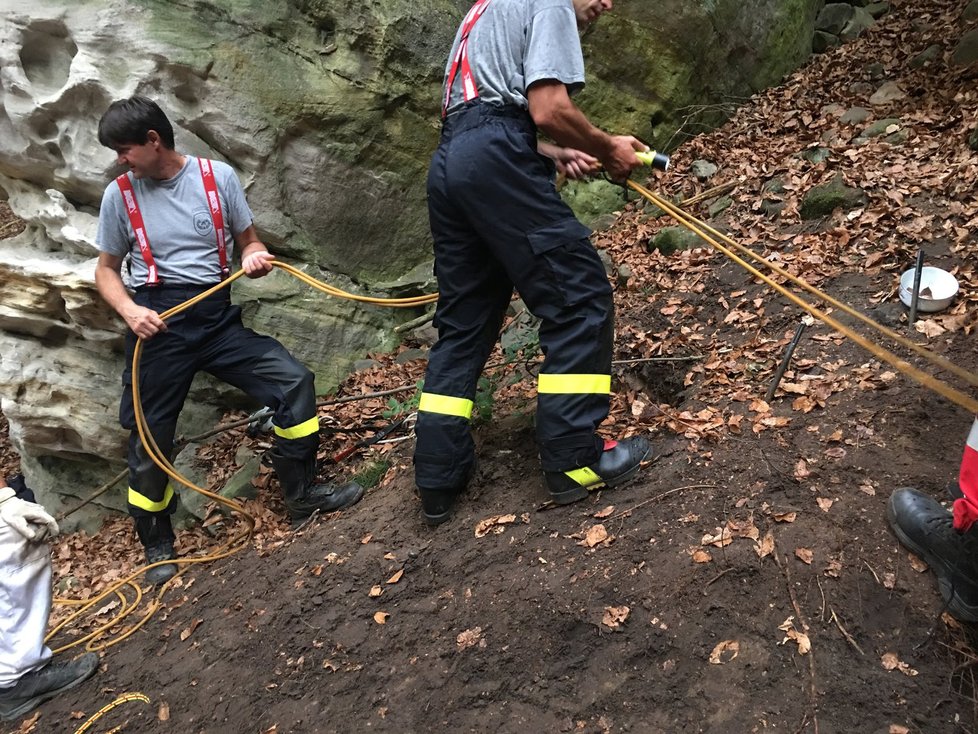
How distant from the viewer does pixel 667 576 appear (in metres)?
2.79

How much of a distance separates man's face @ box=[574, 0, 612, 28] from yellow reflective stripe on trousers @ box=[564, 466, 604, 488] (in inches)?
85.2

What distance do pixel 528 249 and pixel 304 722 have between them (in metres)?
2.28

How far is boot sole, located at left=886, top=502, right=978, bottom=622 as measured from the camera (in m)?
2.40

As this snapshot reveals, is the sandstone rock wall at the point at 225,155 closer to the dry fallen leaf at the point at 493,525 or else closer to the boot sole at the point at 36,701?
the boot sole at the point at 36,701

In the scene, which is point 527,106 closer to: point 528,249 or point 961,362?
point 528,249

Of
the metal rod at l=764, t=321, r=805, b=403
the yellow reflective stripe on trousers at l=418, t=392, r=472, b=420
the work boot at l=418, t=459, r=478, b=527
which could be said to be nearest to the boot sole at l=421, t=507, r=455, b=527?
the work boot at l=418, t=459, r=478, b=527

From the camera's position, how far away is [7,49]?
5.44 meters

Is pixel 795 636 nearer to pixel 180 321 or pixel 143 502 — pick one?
pixel 180 321

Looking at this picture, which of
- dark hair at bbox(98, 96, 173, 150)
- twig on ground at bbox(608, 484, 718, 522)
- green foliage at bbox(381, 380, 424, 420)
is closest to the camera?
twig on ground at bbox(608, 484, 718, 522)

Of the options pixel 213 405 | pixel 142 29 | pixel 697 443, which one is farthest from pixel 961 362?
pixel 142 29

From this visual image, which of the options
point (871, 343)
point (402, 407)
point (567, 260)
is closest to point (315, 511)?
point (402, 407)

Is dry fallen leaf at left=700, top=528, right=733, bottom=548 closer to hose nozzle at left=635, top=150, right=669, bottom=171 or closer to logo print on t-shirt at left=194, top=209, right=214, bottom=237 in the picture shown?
hose nozzle at left=635, top=150, right=669, bottom=171

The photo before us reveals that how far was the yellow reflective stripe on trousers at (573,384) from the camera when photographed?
3.19 metres

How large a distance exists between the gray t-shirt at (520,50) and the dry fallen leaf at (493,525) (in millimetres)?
1999
